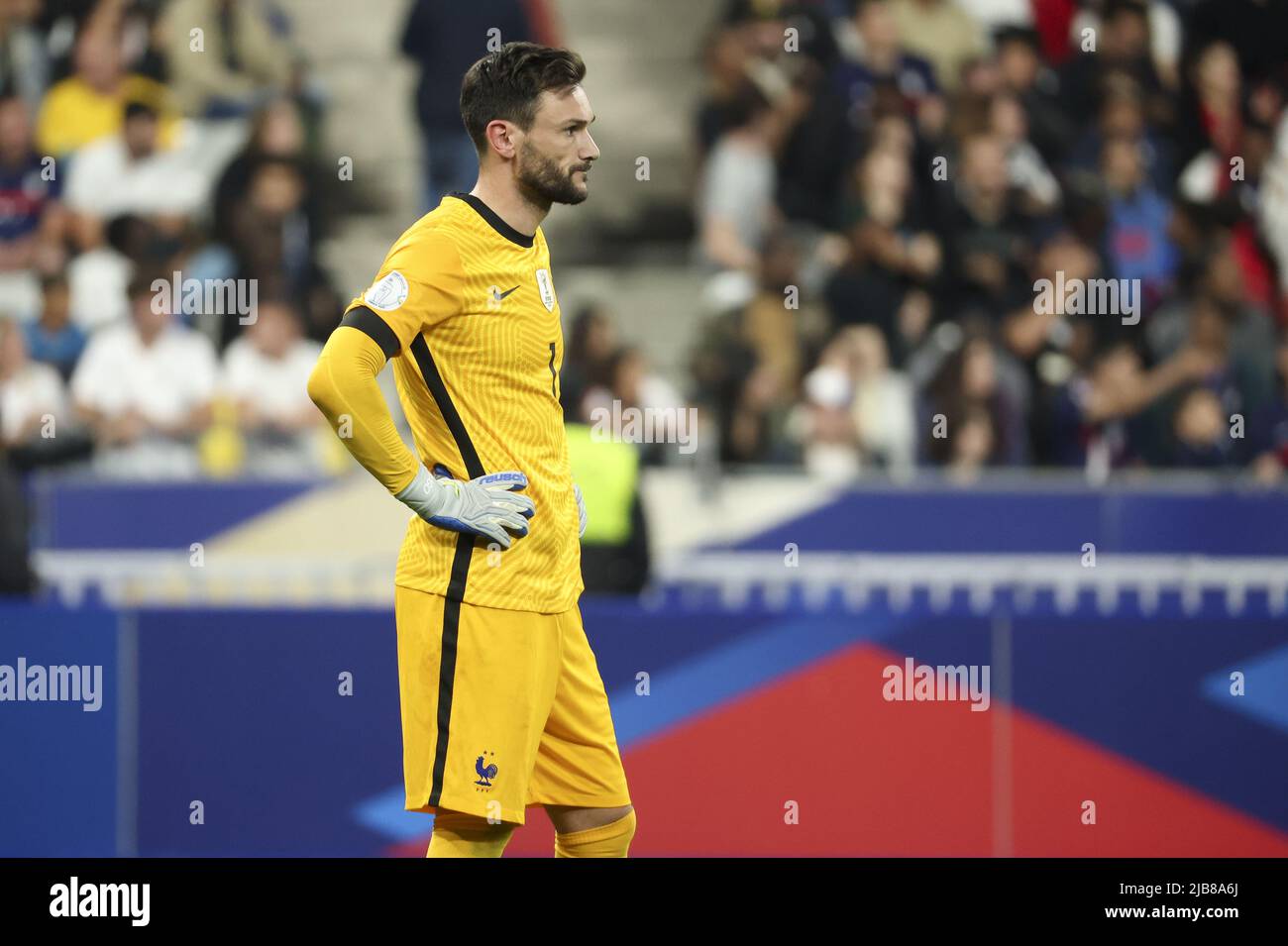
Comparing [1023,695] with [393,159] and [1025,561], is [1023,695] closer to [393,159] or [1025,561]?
[1025,561]

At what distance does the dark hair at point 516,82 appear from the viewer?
15.3 ft

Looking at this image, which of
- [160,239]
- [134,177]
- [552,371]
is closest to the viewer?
[552,371]

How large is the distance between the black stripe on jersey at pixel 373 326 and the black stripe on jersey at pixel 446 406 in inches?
5.5

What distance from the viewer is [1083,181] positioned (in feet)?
37.8

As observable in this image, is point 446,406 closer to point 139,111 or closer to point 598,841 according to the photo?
point 598,841

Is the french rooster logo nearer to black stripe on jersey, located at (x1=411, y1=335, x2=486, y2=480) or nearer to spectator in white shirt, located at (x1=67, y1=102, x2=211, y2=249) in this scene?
black stripe on jersey, located at (x1=411, y1=335, x2=486, y2=480)

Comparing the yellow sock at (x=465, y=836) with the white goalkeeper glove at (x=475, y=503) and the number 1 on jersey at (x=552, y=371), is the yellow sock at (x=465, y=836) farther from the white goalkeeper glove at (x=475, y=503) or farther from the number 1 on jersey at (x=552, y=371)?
the number 1 on jersey at (x=552, y=371)

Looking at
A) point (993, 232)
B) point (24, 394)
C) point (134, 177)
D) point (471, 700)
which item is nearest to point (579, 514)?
point (471, 700)

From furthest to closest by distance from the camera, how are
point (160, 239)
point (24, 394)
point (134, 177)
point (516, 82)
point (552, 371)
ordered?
point (134, 177)
point (160, 239)
point (24, 394)
point (552, 371)
point (516, 82)

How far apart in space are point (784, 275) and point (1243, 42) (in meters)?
3.34

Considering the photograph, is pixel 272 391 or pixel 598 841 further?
pixel 272 391

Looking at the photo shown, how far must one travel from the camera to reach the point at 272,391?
1055 cm

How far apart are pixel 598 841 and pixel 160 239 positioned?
282 inches

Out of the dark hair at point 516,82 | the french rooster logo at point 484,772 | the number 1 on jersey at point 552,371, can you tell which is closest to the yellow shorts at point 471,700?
the french rooster logo at point 484,772
